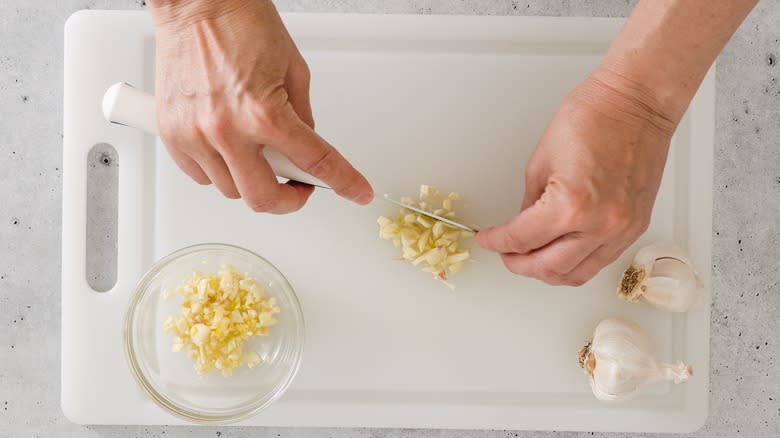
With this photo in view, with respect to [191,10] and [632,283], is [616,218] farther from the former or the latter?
[191,10]

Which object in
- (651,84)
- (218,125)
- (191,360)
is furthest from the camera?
(191,360)

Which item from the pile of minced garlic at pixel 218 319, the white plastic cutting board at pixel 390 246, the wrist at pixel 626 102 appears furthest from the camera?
the white plastic cutting board at pixel 390 246

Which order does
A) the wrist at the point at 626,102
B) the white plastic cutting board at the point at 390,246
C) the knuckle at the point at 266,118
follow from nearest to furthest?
the knuckle at the point at 266,118 < the wrist at the point at 626,102 < the white plastic cutting board at the point at 390,246

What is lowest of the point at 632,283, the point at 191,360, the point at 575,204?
the point at 191,360

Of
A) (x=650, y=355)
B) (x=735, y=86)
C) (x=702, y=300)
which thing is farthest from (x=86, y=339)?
(x=735, y=86)

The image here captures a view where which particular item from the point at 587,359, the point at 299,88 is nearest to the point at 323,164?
the point at 299,88

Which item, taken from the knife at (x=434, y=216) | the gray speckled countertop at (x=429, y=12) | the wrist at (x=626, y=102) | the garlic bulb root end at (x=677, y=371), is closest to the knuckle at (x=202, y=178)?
the knife at (x=434, y=216)

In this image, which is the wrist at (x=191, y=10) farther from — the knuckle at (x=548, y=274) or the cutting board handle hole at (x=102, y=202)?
the knuckle at (x=548, y=274)
